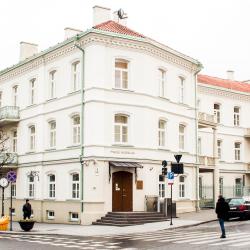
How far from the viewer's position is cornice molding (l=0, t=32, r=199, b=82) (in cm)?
3184

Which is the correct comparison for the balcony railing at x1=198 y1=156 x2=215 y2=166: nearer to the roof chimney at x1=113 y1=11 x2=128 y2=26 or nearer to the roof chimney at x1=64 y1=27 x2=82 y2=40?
the roof chimney at x1=113 y1=11 x2=128 y2=26

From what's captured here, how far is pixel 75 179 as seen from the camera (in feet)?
108

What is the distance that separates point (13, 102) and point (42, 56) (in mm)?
6645

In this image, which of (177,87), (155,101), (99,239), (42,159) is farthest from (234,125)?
(99,239)

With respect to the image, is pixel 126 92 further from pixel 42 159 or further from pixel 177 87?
pixel 42 159

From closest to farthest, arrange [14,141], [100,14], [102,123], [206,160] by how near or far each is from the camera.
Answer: [102,123]
[100,14]
[206,160]
[14,141]

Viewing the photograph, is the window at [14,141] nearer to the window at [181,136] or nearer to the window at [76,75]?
the window at [76,75]

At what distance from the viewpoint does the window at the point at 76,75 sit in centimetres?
3344

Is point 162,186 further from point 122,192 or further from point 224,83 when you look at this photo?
point 224,83

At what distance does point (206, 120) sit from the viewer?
133ft

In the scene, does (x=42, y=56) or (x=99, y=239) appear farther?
(x=42, y=56)

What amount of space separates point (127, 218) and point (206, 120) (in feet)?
46.5

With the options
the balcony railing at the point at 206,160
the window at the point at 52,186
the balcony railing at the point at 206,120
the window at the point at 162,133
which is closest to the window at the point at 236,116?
the balcony railing at the point at 206,120

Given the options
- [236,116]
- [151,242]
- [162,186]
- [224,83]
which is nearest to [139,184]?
[162,186]
